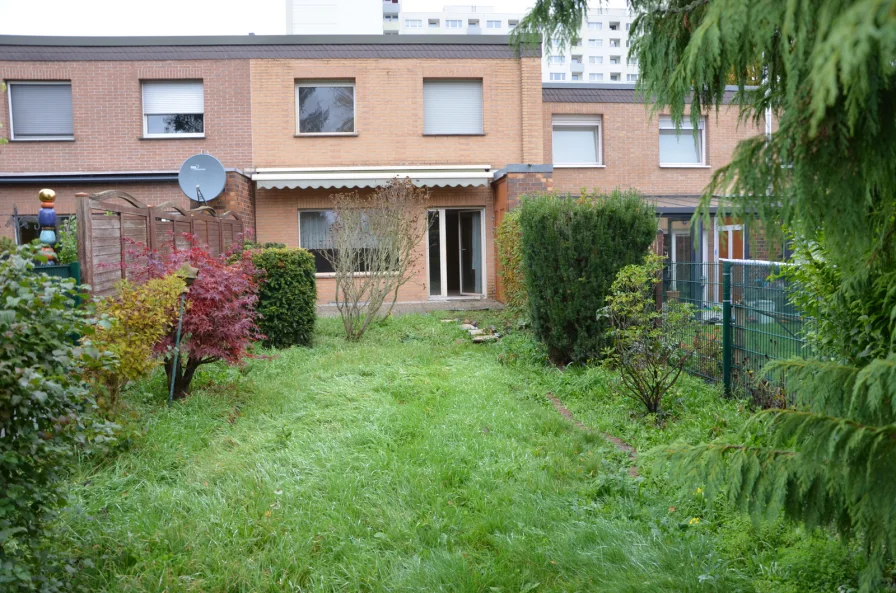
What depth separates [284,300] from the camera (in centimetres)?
1065

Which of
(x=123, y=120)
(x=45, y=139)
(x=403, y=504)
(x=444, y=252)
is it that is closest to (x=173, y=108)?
(x=123, y=120)

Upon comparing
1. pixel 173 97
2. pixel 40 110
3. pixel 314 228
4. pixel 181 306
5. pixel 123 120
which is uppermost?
pixel 173 97

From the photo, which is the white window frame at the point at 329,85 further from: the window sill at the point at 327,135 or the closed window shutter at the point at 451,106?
the closed window shutter at the point at 451,106

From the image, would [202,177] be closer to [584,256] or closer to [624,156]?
[584,256]

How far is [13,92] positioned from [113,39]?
2.76m

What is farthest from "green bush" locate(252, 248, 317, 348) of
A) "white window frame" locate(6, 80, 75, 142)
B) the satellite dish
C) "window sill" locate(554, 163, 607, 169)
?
"window sill" locate(554, 163, 607, 169)

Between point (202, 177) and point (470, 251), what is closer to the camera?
point (202, 177)

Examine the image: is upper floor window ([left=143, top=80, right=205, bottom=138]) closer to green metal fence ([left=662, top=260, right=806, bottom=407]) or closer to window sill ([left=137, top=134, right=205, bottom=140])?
window sill ([left=137, top=134, right=205, bottom=140])

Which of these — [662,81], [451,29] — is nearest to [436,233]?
[662,81]

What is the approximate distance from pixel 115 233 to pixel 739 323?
6641 millimetres

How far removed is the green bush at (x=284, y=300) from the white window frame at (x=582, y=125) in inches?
435

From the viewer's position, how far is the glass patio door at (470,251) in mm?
18500

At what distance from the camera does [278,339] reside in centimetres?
1063

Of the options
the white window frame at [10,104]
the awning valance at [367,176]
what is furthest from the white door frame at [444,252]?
the white window frame at [10,104]
